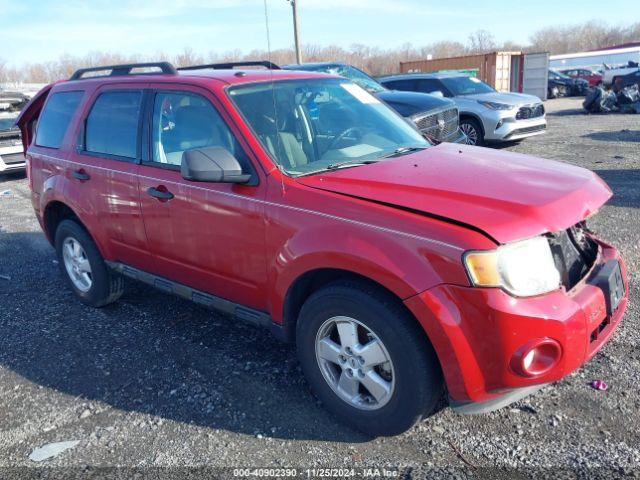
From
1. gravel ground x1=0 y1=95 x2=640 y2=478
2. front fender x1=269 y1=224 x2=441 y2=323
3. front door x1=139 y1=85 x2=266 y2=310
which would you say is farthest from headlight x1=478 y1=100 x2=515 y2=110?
front fender x1=269 y1=224 x2=441 y2=323

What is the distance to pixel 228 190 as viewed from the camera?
3.29m

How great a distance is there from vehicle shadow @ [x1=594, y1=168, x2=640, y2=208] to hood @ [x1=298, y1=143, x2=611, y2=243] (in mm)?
4379

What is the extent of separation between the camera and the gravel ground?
2822mm

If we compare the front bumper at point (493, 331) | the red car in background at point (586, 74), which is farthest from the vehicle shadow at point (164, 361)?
the red car in background at point (586, 74)

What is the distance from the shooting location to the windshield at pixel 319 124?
3.37 meters

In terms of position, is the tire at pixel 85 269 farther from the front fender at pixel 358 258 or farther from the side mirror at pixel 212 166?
the front fender at pixel 358 258

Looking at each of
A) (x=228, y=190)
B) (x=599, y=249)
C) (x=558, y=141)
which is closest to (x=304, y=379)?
(x=228, y=190)

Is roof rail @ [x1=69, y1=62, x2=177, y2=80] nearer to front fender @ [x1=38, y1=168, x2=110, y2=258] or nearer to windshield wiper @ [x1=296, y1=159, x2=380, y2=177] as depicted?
front fender @ [x1=38, y1=168, x2=110, y2=258]

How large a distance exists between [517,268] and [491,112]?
9.91 meters

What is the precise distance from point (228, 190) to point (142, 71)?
2.02 m

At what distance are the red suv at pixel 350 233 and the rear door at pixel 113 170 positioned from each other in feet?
0.05

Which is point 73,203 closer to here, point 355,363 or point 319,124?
point 319,124

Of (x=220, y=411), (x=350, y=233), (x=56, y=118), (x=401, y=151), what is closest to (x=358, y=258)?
(x=350, y=233)

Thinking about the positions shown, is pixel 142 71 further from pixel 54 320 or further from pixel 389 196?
pixel 389 196
